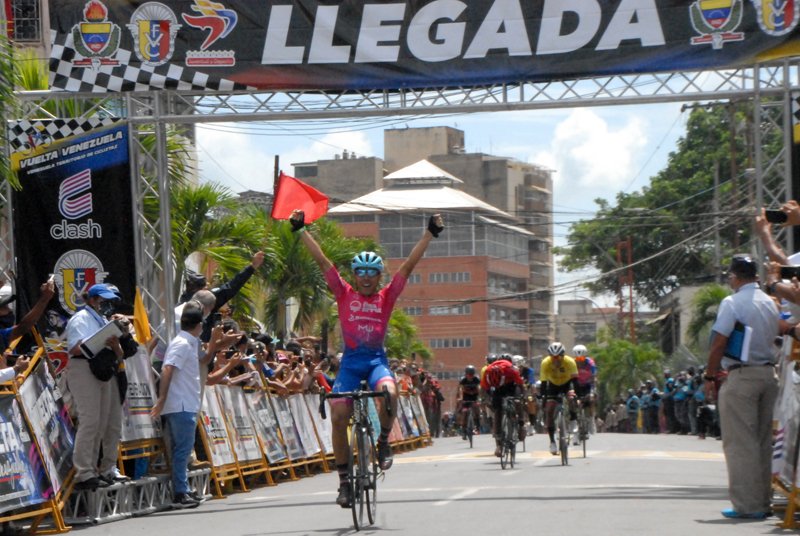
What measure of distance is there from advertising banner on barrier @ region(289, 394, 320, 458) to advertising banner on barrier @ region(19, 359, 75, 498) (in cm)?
669

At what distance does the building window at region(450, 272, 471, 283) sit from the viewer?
96.6 metres

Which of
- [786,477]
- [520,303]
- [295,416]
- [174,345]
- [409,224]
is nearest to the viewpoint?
[786,477]

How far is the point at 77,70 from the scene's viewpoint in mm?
14656

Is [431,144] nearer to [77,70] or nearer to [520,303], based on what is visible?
[520,303]

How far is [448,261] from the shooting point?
318ft

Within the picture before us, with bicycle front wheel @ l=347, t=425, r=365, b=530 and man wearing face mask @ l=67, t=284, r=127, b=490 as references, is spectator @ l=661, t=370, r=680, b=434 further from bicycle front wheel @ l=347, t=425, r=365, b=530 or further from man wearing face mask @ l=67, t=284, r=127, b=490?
bicycle front wheel @ l=347, t=425, r=365, b=530

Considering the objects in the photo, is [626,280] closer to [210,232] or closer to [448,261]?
[448,261]

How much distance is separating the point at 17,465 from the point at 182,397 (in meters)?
2.78

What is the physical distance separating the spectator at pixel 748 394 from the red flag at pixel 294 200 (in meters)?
5.11

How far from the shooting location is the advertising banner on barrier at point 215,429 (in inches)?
535

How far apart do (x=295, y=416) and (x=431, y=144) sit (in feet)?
296

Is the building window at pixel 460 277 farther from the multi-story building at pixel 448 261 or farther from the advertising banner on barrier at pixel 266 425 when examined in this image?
the advertising banner on barrier at pixel 266 425

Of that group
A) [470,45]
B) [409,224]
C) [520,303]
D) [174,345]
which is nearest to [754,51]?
[470,45]

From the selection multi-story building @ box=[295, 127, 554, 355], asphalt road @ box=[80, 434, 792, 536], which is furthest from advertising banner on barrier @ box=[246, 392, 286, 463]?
multi-story building @ box=[295, 127, 554, 355]
